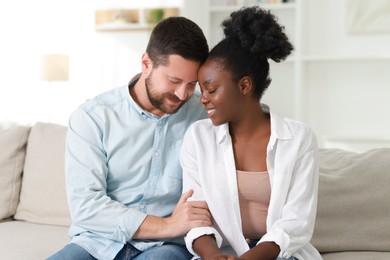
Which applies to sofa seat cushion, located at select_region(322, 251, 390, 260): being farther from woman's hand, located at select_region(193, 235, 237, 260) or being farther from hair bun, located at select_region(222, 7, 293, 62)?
hair bun, located at select_region(222, 7, 293, 62)

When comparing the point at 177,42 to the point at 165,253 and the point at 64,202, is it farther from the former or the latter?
the point at 64,202

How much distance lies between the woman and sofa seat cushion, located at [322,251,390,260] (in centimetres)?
24

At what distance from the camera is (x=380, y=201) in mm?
2057

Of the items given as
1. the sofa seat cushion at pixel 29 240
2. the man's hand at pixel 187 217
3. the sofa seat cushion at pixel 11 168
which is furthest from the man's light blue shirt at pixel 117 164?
the sofa seat cushion at pixel 11 168

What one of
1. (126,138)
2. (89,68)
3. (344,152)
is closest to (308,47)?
(89,68)

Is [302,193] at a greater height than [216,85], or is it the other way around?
[216,85]

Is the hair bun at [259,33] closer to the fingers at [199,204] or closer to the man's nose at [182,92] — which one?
the man's nose at [182,92]

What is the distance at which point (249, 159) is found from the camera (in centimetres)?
179

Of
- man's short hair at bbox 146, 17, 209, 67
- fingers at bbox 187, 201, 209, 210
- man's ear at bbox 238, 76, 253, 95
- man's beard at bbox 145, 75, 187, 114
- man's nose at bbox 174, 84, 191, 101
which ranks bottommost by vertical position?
fingers at bbox 187, 201, 209, 210

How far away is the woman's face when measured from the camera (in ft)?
5.69

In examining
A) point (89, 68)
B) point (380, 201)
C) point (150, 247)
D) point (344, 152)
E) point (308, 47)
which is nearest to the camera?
point (150, 247)

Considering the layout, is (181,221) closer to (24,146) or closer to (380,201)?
(380,201)

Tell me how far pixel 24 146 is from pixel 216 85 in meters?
1.16

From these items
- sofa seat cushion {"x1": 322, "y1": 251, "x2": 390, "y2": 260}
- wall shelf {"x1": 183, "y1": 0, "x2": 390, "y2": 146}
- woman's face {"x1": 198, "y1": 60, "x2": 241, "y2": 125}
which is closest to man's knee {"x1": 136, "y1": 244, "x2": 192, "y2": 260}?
woman's face {"x1": 198, "y1": 60, "x2": 241, "y2": 125}
